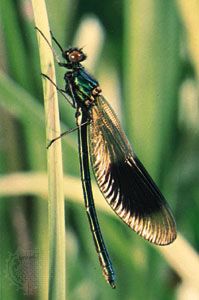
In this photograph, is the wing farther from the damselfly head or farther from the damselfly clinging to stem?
the damselfly head

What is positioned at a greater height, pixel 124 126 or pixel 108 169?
pixel 124 126

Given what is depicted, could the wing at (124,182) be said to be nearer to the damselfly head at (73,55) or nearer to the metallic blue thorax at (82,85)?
the metallic blue thorax at (82,85)

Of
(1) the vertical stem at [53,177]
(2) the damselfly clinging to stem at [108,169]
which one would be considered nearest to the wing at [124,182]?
(2) the damselfly clinging to stem at [108,169]

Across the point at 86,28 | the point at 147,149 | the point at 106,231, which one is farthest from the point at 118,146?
the point at 86,28

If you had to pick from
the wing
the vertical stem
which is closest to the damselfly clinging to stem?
the wing

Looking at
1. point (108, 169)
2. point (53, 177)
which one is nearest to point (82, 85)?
point (108, 169)

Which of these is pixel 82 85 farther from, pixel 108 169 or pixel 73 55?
pixel 108 169

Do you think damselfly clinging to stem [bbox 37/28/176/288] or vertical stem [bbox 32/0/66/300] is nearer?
vertical stem [bbox 32/0/66/300]

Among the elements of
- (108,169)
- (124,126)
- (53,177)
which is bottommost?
(53,177)

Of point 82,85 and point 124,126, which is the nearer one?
point 82,85
